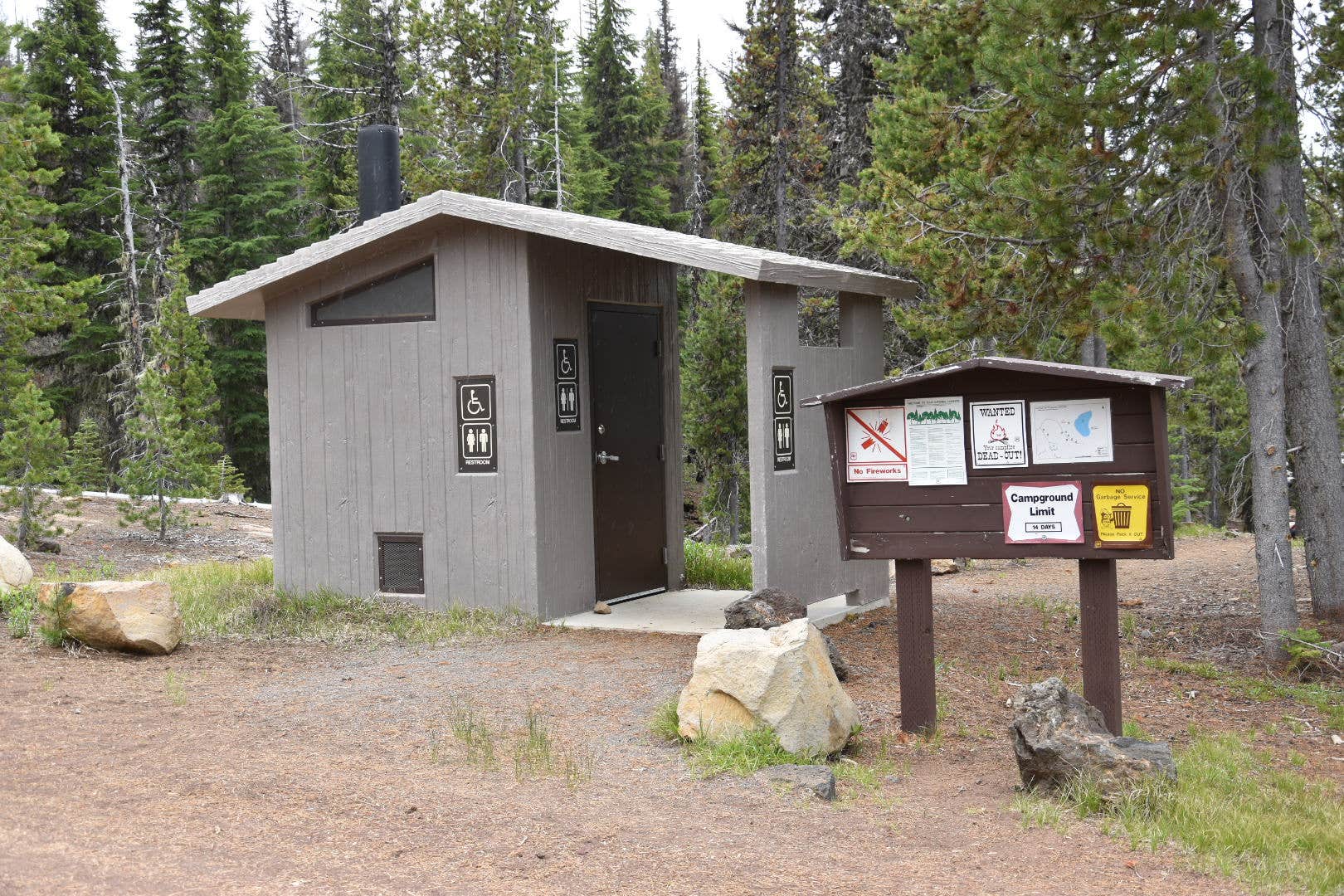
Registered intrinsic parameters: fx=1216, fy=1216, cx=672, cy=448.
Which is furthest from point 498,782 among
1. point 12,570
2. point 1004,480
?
point 12,570

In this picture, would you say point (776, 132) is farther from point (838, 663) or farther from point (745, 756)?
point (745, 756)

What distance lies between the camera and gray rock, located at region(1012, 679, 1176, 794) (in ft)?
16.4

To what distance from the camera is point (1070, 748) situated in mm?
5066

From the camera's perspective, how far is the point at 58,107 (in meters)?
29.5

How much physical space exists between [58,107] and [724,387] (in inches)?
832

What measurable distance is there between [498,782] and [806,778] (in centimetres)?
137

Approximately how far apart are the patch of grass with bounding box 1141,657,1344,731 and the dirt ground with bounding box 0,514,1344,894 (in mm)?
142

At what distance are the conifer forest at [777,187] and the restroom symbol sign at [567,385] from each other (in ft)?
9.50

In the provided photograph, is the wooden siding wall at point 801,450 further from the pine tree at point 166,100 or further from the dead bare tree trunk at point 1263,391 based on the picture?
the pine tree at point 166,100

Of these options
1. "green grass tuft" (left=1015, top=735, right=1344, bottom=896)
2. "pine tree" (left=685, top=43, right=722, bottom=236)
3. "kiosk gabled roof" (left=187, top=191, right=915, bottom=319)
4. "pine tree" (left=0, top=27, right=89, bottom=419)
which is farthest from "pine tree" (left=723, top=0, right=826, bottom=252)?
"green grass tuft" (left=1015, top=735, right=1344, bottom=896)

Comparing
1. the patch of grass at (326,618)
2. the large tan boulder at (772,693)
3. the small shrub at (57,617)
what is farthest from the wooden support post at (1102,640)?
the small shrub at (57,617)

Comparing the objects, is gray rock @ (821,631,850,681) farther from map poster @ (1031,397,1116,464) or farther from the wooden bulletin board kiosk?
map poster @ (1031,397,1116,464)

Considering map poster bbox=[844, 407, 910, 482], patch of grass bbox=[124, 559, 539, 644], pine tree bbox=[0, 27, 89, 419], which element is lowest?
patch of grass bbox=[124, 559, 539, 644]

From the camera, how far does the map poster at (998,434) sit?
238 inches
